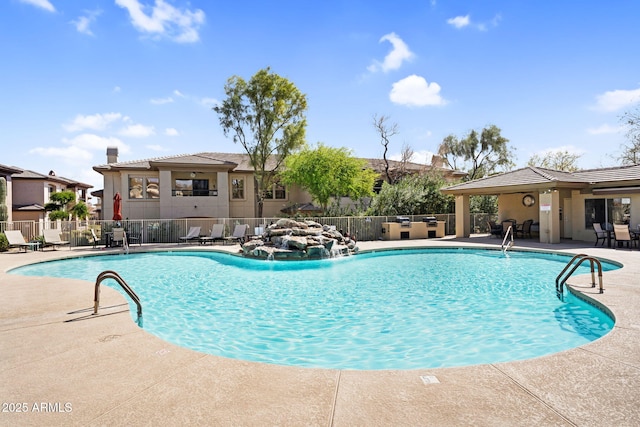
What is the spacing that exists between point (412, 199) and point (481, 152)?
20068 mm

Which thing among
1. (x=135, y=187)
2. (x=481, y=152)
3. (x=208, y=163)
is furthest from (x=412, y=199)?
(x=481, y=152)

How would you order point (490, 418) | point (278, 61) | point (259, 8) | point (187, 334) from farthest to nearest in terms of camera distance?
point (278, 61) < point (259, 8) < point (187, 334) < point (490, 418)

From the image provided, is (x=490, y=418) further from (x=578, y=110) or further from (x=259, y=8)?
(x=578, y=110)

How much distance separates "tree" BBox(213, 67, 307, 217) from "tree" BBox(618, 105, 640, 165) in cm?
2625

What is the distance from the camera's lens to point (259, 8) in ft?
37.8

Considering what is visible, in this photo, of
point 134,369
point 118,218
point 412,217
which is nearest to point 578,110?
point 412,217

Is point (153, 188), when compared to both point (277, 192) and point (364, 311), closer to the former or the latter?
point (277, 192)

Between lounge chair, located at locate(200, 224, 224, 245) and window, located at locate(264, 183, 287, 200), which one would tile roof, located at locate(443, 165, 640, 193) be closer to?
window, located at locate(264, 183, 287, 200)

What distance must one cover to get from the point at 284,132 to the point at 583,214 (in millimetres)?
18180

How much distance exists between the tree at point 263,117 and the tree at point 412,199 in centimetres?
721

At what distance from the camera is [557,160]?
126ft

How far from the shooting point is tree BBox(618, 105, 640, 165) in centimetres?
2778

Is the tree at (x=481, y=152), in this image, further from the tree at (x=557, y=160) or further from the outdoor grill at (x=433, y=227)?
the outdoor grill at (x=433, y=227)

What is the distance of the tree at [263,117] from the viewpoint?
23109 mm
